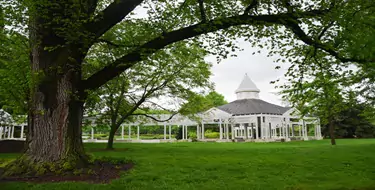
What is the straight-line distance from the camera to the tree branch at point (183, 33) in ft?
27.2

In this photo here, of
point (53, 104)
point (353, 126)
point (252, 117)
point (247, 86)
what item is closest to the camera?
point (53, 104)

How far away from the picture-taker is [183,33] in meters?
8.93

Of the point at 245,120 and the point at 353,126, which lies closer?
the point at 245,120

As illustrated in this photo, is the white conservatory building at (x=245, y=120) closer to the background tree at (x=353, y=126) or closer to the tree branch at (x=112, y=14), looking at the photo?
the background tree at (x=353, y=126)

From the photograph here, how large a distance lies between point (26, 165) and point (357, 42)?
8.79m

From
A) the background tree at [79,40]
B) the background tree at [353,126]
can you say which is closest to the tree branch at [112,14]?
the background tree at [79,40]

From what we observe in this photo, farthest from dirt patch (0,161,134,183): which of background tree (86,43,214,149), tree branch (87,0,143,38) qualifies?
background tree (86,43,214,149)

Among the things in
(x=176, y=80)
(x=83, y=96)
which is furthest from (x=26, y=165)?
(x=176, y=80)

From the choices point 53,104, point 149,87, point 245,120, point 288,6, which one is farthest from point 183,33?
point 245,120

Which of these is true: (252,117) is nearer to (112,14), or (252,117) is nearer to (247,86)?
(247,86)

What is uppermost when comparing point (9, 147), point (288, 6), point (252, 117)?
point (288, 6)

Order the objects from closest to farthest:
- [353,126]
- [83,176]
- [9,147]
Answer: [83,176], [9,147], [353,126]

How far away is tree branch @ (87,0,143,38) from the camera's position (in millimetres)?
8836

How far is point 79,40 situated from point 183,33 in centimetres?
291
